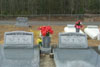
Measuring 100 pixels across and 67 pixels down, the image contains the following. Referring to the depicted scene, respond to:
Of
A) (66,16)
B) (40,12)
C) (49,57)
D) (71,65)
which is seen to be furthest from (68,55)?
(40,12)

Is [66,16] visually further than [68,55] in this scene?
Yes

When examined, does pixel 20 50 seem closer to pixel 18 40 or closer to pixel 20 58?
pixel 18 40

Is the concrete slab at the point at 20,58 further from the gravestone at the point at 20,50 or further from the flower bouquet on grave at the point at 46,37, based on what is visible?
the flower bouquet on grave at the point at 46,37

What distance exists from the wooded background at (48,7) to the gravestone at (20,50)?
2539 centimetres

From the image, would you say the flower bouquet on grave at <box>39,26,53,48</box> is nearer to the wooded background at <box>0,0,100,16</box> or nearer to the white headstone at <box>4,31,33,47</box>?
the white headstone at <box>4,31,33,47</box>

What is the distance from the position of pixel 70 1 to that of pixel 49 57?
93.3ft

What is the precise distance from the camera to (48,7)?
3478 cm

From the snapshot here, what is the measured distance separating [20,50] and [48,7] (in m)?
26.7

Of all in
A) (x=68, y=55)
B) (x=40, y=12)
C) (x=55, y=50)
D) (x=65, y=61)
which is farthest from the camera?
(x=40, y=12)

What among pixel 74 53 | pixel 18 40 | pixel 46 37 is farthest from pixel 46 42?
pixel 74 53

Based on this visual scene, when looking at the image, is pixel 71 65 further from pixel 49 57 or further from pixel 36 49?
pixel 36 49

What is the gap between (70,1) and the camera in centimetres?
3575

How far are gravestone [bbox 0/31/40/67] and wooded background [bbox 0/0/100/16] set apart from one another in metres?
25.4

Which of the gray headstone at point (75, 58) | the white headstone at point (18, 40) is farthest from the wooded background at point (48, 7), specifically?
the gray headstone at point (75, 58)
